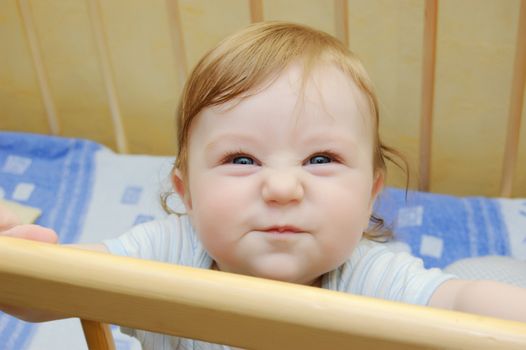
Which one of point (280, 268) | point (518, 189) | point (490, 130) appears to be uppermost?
point (280, 268)

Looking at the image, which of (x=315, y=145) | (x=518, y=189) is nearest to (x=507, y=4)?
(x=518, y=189)

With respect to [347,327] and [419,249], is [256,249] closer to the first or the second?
[347,327]

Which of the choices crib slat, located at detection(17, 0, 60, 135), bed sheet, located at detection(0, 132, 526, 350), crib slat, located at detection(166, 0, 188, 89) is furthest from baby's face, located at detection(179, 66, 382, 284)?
crib slat, located at detection(17, 0, 60, 135)

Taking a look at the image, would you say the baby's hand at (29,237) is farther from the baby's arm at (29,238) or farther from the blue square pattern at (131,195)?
the blue square pattern at (131,195)

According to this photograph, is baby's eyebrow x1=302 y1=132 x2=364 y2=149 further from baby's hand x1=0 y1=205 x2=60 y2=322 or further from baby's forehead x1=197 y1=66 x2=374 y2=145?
baby's hand x1=0 y1=205 x2=60 y2=322

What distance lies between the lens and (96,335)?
64 centimetres

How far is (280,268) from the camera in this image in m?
0.72

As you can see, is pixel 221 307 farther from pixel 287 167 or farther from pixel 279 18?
pixel 279 18

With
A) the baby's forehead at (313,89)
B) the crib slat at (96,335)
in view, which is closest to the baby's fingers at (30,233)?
the crib slat at (96,335)

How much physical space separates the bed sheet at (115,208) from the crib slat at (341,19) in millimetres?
256

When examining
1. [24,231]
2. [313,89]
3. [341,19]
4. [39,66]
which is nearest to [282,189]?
[313,89]

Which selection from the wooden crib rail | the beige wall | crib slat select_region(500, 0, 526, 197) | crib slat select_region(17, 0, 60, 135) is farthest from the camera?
crib slat select_region(17, 0, 60, 135)

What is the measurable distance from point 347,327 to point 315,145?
275mm

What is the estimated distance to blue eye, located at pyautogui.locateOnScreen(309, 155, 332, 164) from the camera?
766mm
